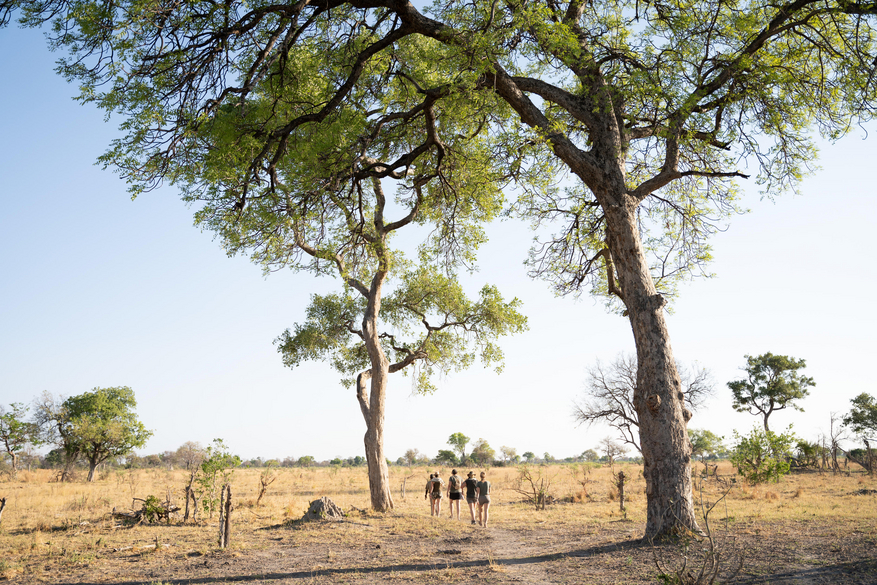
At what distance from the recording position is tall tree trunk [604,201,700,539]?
787 centimetres

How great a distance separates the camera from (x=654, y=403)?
26.8ft

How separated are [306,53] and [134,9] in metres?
4.87

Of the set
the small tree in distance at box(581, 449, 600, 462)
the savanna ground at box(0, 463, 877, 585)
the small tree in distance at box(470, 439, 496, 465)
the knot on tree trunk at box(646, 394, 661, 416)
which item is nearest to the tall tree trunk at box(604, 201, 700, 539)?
the knot on tree trunk at box(646, 394, 661, 416)

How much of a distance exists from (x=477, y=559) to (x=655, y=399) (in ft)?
12.1

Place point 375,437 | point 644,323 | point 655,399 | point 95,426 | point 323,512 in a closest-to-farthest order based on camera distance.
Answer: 1. point 655,399
2. point 644,323
3. point 323,512
4. point 375,437
5. point 95,426

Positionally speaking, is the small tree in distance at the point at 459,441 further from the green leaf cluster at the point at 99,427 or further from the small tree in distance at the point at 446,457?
the green leaf cluster at the point at 99,427

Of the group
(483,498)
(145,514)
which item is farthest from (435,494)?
(145,514)

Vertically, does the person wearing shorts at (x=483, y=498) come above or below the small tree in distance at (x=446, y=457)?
above

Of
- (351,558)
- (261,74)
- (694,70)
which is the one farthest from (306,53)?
(351,558)

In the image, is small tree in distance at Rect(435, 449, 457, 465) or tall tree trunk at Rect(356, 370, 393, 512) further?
small tree in distance at Rect(435, 449, 457, 465)

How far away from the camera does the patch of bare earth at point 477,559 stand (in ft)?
20.5

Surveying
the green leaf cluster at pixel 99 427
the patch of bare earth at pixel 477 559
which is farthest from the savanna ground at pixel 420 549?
the green leaf cluster at pixel 99 427

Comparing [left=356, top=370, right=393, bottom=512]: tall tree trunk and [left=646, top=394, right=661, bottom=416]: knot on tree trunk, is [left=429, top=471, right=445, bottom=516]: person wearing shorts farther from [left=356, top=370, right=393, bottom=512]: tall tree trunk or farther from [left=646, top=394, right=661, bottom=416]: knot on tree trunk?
[left=646, top=394, right=661, bottom=416]: knot on tree trunk

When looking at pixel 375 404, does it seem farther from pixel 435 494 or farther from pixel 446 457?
pixel 446 457
